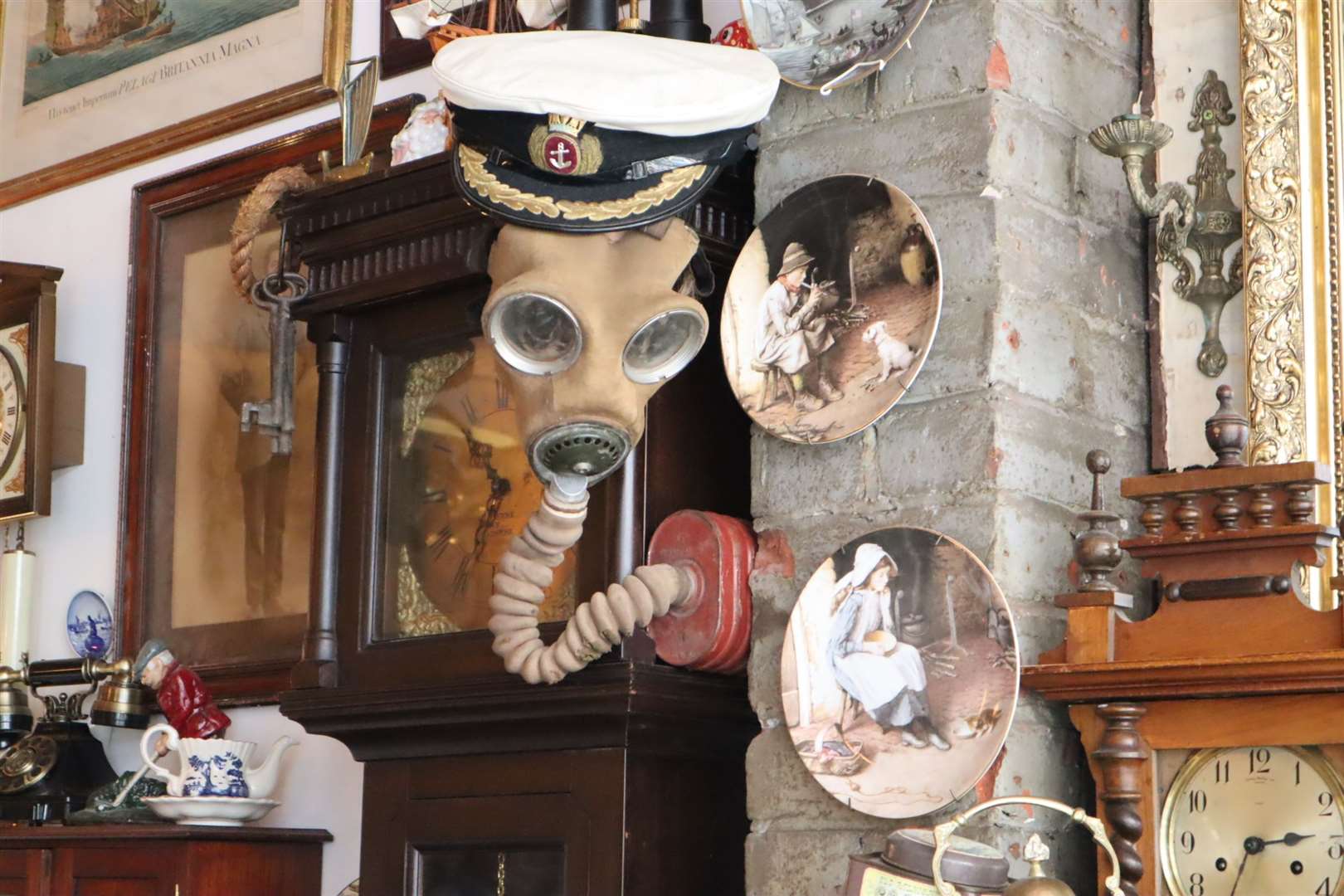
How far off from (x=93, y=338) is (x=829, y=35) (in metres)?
1.99

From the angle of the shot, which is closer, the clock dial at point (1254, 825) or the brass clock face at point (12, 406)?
the clock dial at point (1254, 825)

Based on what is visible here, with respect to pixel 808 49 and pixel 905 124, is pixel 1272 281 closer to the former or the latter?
pixel 905 124

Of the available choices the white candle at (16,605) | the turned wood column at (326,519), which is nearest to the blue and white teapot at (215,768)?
the turned wood column at (326,519)

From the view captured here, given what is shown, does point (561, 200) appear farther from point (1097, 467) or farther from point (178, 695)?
point (178, 695)

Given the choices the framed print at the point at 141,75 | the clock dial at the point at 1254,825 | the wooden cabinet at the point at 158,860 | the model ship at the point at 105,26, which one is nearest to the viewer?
the clock dial at the point at 1254,825

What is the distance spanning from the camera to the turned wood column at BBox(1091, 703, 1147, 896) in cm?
208

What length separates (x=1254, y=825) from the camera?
206 centimetres

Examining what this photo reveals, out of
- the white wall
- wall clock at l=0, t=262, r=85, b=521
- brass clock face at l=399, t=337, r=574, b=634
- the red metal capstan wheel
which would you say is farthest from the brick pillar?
wall clock at l=0, t=262, r=85, b=521

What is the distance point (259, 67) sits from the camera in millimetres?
3664

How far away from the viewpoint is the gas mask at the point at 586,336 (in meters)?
2.25

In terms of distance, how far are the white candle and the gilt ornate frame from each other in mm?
2508

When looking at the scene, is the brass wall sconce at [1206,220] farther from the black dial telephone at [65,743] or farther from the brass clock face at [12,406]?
the brass clock face at [12,406]

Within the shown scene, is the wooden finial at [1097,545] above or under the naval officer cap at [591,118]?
under

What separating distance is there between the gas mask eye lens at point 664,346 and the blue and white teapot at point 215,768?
1.18m
